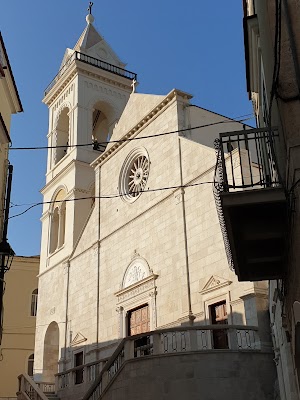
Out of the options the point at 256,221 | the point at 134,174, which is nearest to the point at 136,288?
the point at 134,174

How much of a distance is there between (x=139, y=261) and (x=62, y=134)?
12545mm

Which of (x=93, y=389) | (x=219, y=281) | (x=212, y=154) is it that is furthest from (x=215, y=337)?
(x=212, y=154)

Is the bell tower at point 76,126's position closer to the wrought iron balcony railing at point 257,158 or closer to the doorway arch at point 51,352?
the doorway arch at point 51,352

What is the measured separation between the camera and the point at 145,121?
21.4m

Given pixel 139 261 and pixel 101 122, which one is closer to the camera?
pixel 139 261

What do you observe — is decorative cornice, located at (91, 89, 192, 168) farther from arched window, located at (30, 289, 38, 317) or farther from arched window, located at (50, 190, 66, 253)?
arched window, located at (30, 289, 38, 317)

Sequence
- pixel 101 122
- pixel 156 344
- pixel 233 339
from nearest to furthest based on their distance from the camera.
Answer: pixel 233 339 < pixel 156 344 < pixel 101 122

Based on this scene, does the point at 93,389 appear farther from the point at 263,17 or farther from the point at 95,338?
the point at 263,17

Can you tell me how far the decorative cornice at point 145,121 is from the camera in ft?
65.4

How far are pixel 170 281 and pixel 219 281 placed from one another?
8.09 feet

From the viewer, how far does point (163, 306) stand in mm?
17578

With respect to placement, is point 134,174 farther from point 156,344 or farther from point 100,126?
point 100,126

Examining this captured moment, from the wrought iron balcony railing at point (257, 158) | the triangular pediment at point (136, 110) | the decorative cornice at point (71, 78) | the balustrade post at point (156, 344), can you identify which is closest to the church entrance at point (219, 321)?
the balustrade post at point (156, 344)

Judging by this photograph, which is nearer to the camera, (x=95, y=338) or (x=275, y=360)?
(x=275, y=360)
